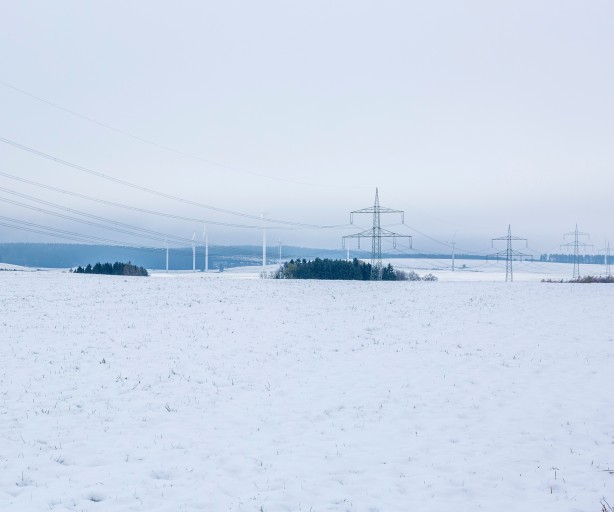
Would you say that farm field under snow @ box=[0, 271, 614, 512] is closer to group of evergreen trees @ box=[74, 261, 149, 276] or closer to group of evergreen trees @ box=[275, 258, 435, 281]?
group of evergreen trees @ box=[275, 258, 435, 281]

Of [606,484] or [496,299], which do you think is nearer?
[606,484]

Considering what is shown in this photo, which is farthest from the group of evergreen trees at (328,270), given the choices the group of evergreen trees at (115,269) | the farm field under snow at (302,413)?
the farm field under snow at (302,413)

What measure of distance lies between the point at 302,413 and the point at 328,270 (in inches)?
2913

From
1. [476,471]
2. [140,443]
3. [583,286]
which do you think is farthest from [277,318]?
→ [583,286]

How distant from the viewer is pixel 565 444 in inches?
412

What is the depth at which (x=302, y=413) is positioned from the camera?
12.4 meters

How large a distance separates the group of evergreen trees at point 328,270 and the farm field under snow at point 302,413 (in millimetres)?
55859

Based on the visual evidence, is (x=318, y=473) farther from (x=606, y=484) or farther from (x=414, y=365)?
(x=414, y=365)

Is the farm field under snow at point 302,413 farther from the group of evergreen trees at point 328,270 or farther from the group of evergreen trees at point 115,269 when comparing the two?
the group of evergreen trees at point 115,269

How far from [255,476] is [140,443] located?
291 cm

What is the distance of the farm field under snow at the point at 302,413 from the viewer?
8.42 metres

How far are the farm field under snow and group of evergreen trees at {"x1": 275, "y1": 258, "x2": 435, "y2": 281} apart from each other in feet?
183

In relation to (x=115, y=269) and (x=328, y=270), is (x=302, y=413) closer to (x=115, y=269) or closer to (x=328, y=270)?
(x=328, y=270)

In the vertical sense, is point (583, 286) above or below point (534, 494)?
above
